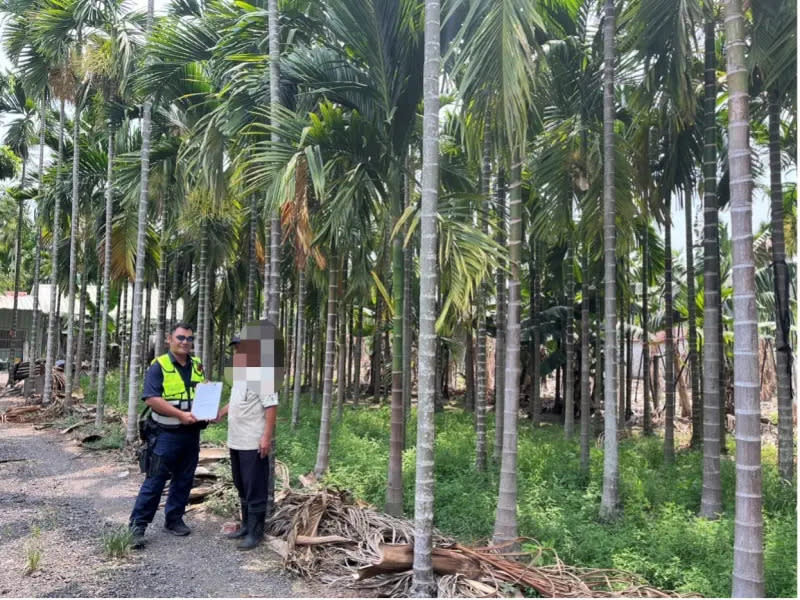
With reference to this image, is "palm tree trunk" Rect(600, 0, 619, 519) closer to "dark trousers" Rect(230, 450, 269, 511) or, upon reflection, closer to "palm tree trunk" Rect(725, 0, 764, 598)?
"palm tree trunk" Rect(725, 0, 764, 598)

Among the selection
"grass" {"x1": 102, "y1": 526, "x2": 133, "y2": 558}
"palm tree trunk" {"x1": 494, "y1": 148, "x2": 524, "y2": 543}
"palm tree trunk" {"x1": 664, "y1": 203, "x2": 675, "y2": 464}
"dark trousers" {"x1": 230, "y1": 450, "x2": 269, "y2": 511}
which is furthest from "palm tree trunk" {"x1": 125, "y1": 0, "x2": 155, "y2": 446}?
"palm tree trunk" {"x1": 664, "y1": 203, "x2": 675, "y2": 464}

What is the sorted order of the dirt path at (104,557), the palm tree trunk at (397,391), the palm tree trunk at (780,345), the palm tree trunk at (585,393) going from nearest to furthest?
the dirt path at (104,557), the palm tree trunk at (397,391), the palm tree trunk at (780,345), the palm tree trunk at (585,393)

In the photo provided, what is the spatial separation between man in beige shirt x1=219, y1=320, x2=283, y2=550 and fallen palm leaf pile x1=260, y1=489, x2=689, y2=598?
1.41 feet

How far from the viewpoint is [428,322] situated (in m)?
4.27

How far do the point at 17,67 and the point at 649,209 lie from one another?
12334 millimetres

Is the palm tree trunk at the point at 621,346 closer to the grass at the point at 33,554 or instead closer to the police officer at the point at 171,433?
the police officer at the point at 171,433

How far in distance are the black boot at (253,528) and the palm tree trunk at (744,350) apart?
354cm

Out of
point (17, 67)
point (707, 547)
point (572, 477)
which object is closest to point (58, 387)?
point (17, 67)

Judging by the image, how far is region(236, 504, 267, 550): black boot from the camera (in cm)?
523

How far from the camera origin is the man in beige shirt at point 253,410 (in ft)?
16.8

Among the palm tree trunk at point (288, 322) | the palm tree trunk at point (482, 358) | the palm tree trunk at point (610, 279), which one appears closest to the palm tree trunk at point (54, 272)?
the palm tree trunk at point (288, 322)

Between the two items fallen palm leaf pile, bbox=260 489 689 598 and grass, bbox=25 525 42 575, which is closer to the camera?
fallen palm leaf pile, bbox=260 489 689 598

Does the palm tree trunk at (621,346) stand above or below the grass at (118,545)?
above

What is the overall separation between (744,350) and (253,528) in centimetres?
398
